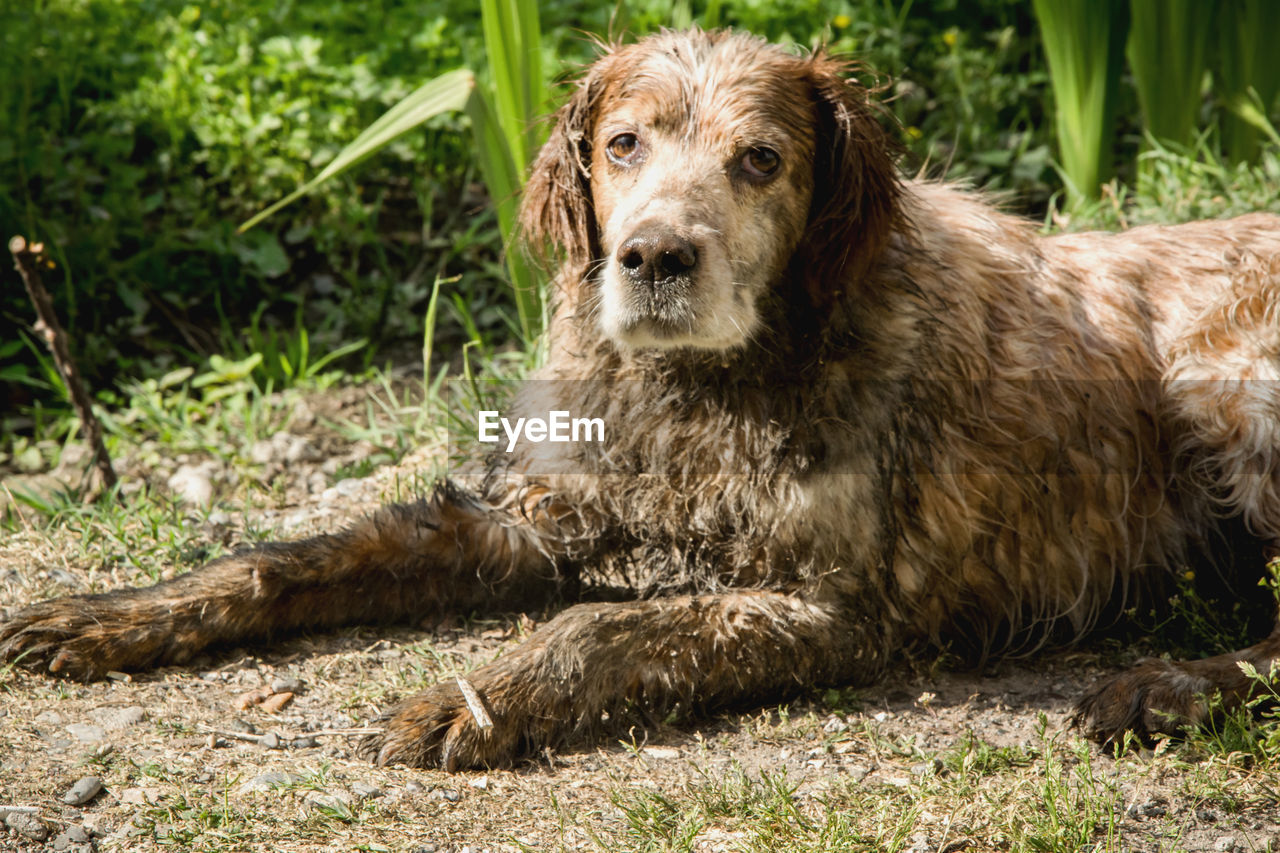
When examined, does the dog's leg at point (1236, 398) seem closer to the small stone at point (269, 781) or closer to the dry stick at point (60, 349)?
the small stone at point (269, 781)

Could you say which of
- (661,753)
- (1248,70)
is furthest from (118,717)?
(1248,70)

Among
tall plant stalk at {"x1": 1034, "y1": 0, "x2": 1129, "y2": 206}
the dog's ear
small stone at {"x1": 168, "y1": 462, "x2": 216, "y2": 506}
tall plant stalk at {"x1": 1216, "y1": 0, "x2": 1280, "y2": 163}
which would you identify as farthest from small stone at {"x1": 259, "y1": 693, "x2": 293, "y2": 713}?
tall plant stalk at {"x1": 1216, "y1": 0, "x2": 1280, "y2": 163}

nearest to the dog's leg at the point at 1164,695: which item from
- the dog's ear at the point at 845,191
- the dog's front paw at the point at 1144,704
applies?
the dog's front paw at the point at 1144,704

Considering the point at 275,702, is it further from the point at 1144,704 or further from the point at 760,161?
the point at 1144,704

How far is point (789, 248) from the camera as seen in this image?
3643 millimetres

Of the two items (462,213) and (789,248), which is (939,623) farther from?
(462,213)

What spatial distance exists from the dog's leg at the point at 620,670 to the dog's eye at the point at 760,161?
1120 mm

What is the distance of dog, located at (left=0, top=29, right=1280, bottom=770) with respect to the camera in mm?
3486

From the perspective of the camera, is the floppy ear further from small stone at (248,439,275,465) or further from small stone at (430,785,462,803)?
small stone at (248,439,275,465)

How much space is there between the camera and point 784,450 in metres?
3.68

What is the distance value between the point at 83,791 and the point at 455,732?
0.83 m

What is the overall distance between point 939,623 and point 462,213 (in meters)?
3.71

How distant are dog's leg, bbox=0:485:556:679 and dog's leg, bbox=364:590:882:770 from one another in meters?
0.59

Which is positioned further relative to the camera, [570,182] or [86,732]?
[570,182]
